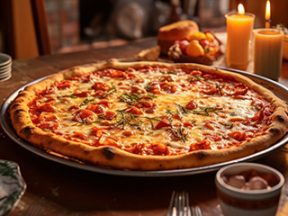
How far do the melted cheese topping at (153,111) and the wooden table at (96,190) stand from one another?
0.11 metres

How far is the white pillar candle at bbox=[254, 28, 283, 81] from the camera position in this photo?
2432 mm

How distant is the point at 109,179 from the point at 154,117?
1.30 ft

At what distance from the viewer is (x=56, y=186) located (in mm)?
1487

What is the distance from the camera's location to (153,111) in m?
1.93

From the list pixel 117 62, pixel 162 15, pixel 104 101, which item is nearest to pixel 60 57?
pixel 117 62

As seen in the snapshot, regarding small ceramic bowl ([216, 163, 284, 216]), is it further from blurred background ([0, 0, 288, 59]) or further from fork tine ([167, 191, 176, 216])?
blurred background ([0, 0, 288, 59])

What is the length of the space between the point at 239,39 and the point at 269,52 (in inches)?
9.2

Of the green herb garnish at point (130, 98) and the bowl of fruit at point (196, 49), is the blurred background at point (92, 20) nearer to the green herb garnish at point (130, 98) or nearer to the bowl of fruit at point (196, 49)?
the bowl of fruit at point (196, 49)

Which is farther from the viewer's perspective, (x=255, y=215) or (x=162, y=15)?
(x=162, y=15)

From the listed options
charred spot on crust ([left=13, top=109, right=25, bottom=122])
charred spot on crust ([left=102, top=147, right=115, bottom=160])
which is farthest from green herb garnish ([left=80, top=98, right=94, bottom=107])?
charred spot on crust ([left=102, top=147, right=115, bottom=160])

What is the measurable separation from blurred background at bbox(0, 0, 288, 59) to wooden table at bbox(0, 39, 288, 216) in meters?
2.60

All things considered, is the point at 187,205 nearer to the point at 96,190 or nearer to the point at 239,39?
the point at 96,190

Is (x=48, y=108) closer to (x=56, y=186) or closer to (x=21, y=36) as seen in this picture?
(x=56, y=186)

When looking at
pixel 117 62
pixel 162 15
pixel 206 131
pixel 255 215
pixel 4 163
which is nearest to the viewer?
pixel 255 215
